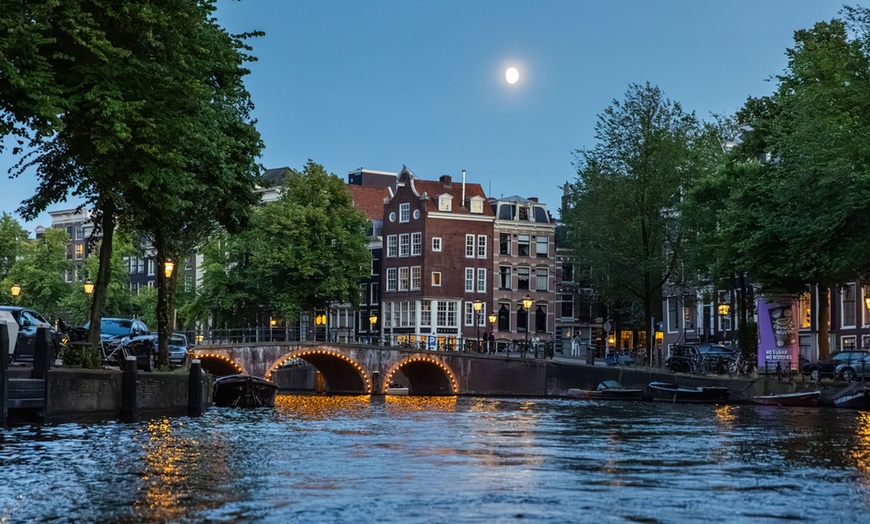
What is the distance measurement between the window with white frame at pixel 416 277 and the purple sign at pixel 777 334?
40.9 m

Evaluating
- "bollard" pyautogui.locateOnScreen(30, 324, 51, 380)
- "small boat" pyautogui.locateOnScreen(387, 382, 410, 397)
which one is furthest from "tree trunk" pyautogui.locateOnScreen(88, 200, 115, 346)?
"small boat" pyautogui.locateOnScreen(387, 382, 410, 397)

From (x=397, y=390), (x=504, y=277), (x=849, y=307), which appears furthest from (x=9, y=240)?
(x=849, y=307)

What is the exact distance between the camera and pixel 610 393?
64.1m

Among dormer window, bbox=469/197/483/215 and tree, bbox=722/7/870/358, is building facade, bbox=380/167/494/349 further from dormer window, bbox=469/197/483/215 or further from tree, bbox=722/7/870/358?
tree, bbox=722/7/870/358

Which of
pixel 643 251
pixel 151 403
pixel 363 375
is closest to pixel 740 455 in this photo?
pixel 151 403

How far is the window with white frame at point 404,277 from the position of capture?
97.8 metres

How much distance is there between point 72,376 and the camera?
31.6m

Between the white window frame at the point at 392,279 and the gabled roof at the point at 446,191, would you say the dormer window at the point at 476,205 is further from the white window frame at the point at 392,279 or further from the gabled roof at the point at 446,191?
the white window frame at the point at 392,279

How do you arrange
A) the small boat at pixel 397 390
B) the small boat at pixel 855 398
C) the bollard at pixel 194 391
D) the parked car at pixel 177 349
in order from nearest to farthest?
the bollard at pixel 194 391 < the small boat at pixel 855 398 < the parked car at pixel 177 349 < the small boat at pixel 397 390

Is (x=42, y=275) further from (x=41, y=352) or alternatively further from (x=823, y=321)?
(x=41, y=352)

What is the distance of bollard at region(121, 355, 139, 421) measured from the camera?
1339 inches

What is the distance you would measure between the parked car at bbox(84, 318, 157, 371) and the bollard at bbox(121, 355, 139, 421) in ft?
11.2

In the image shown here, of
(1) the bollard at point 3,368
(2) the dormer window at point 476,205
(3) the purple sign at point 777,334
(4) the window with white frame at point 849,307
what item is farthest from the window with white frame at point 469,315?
(1) the bollard at point 3,368

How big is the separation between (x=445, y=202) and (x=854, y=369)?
159 ft
